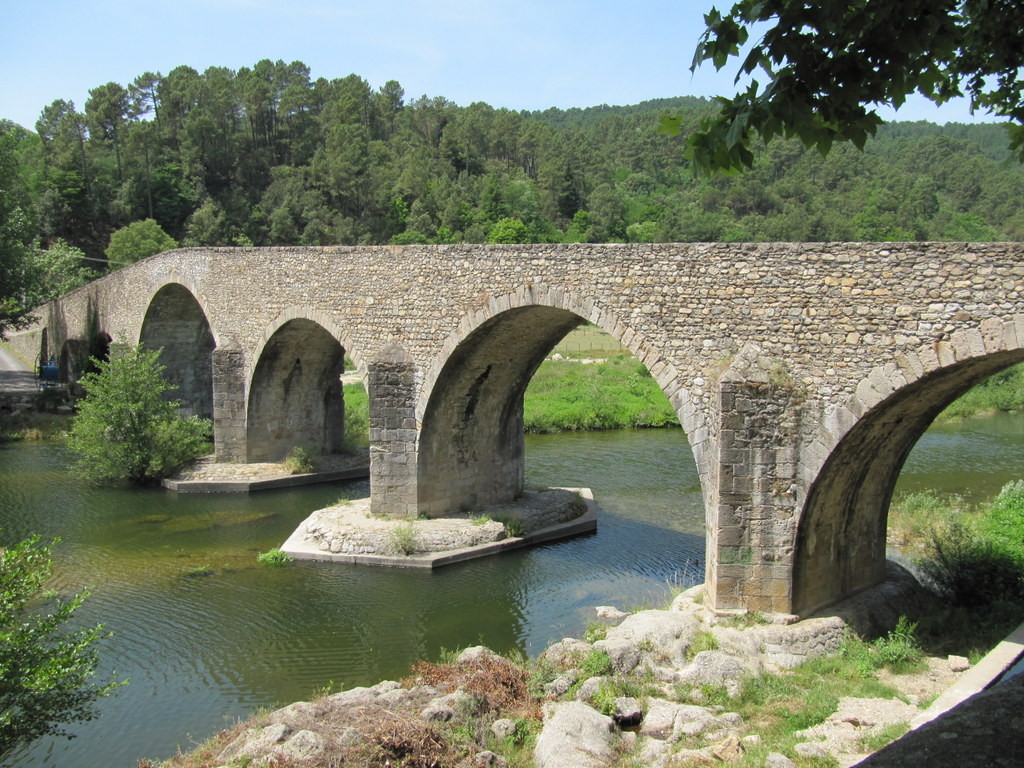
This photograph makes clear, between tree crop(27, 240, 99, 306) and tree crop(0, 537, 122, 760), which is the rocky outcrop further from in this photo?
tree crop(27, 240, 99, 306)

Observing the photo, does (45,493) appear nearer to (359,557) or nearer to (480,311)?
(359,557)

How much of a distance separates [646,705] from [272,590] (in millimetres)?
6650

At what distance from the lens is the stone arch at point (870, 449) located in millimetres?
8047

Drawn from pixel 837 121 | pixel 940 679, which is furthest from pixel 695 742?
pixel 837 121

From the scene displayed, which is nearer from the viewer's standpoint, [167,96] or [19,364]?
[19,364]

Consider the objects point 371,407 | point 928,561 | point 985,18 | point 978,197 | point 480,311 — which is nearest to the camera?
point 985,18

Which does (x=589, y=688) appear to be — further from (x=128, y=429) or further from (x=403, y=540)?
(x=128, y=429)

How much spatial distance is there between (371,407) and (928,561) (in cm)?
809

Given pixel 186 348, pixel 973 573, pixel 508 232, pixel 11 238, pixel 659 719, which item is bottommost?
pixel 659 719

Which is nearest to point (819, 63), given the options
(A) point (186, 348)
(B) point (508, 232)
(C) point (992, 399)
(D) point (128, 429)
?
(D) point (128, 429)

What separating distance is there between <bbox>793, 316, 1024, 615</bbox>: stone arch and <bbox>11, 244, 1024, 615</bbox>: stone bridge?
0.07 feet

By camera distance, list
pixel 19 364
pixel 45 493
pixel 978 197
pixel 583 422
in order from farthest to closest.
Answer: pixel 978 197
pixel 19 364
pixel 583 422
pixel 45 493

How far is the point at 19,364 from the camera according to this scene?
38281mm

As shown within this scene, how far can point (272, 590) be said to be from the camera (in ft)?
41.5
